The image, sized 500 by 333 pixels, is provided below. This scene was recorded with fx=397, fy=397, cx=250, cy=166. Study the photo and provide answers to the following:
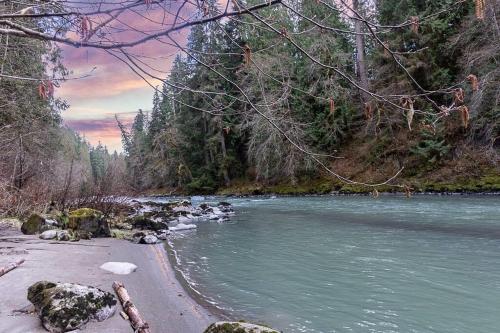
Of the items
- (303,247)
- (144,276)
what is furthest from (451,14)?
(144,276)

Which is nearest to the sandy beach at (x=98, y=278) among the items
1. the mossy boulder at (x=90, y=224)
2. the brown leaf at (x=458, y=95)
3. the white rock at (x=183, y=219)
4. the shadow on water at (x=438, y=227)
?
the mossy boulder at (x=90, y=224)

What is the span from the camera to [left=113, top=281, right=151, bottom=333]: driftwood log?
352 cm

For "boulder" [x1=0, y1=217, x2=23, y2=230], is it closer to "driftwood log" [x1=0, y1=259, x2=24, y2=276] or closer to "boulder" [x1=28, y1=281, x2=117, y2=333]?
"driftwood log" [x1=0, y1=259, x2=24, y2=276]

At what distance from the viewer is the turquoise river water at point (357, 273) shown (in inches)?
176

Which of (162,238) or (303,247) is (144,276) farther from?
(162,238)

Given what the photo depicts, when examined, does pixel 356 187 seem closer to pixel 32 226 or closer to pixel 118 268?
pixel 32 226

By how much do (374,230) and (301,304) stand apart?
5847mm

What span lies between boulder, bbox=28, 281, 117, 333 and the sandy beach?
88 millimetres

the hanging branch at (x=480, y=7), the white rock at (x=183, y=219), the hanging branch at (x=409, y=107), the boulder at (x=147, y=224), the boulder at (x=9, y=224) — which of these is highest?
the hanging branch at (x=480, y=7)

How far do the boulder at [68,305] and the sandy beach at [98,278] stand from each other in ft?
0.29

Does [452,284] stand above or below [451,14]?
below

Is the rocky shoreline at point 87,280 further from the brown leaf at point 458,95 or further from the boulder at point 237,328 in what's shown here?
the brown leaf at point 458,95

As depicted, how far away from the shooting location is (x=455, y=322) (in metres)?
4.23

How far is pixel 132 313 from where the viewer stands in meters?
3.88
